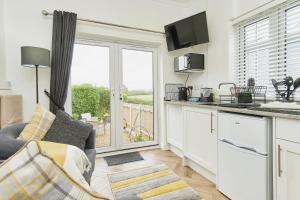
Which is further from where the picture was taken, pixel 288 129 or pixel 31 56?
pixel 31 56

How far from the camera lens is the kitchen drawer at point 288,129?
1.14 metres

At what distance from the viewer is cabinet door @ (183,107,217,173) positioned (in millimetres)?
1992

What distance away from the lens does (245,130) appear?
152cm

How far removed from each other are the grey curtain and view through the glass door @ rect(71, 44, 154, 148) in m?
0.33

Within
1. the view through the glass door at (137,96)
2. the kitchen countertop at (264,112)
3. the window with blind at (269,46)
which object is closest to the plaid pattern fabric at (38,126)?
the view through the glass door at (137,96)

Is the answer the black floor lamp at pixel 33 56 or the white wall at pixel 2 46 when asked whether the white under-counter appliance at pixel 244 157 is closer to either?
the black floor lamp at pixel 33 56

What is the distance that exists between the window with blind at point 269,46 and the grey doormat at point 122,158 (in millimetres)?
1989

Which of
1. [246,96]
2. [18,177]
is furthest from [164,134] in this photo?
[18,177]

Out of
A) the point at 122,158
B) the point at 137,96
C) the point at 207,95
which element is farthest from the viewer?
the point at 137,96

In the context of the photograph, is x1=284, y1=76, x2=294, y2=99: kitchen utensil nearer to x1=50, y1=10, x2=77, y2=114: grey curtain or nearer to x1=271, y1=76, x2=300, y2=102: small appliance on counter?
x1=271, y1=76, x2=300, y2=102: small appliance on counter

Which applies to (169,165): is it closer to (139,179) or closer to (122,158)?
(139,179)

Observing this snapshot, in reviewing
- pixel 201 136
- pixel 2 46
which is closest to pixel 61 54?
pixel 2 46

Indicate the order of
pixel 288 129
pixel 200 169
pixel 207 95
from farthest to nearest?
1. pixel 207 95
2. pixel 200 169
3. pixel 288 129

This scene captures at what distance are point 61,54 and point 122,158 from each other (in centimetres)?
187
